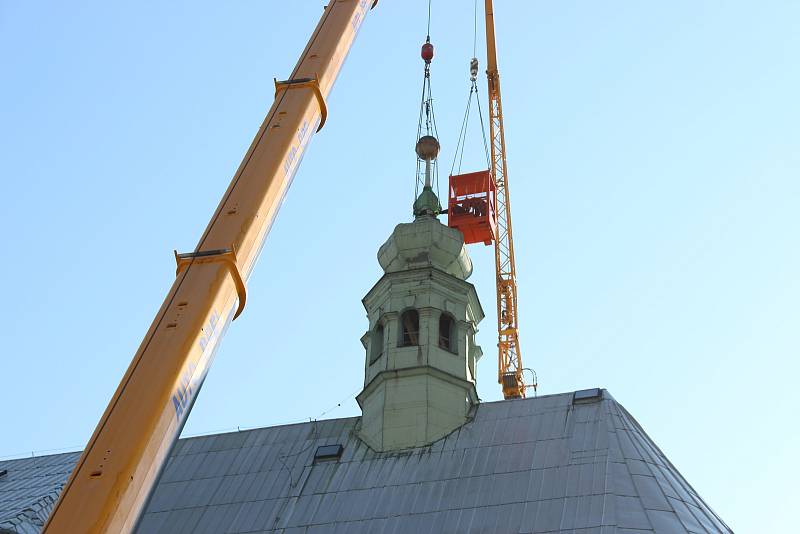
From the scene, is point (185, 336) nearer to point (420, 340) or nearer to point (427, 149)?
point (420, 340)

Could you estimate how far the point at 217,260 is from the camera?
1653 cm

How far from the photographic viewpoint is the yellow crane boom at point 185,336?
13133mm

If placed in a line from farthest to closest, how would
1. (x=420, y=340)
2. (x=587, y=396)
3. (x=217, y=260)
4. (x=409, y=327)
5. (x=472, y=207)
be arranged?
(x=472, y=207) → (x=409, y=327) → (x=420, y=340) → (x=587, y=396) → (x=217, y=260)

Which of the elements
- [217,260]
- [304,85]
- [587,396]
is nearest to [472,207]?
[587,396]

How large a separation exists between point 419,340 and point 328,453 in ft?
16.1

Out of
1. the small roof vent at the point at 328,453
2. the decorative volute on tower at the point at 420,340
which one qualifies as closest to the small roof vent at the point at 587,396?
the decorative volute on tower at the point at 420,340

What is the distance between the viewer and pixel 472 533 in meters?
25.3

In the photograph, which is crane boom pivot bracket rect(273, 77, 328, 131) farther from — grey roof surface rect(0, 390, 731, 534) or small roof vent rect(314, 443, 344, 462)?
small roof vent rect(314, 443, 344, 462)

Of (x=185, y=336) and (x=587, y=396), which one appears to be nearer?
(x=185, y=336)

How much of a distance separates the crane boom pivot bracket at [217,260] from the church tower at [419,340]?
49.8ft

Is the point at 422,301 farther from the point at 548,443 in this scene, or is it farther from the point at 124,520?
the point at 124,520

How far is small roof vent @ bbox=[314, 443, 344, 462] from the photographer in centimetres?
3088

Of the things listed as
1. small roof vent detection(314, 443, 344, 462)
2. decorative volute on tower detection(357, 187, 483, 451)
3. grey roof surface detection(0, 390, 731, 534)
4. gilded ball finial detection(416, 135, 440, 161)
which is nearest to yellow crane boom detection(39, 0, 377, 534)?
grey roof surface detection(0, 390, 731, 534)

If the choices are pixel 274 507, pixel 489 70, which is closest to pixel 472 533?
pixel 274 507
